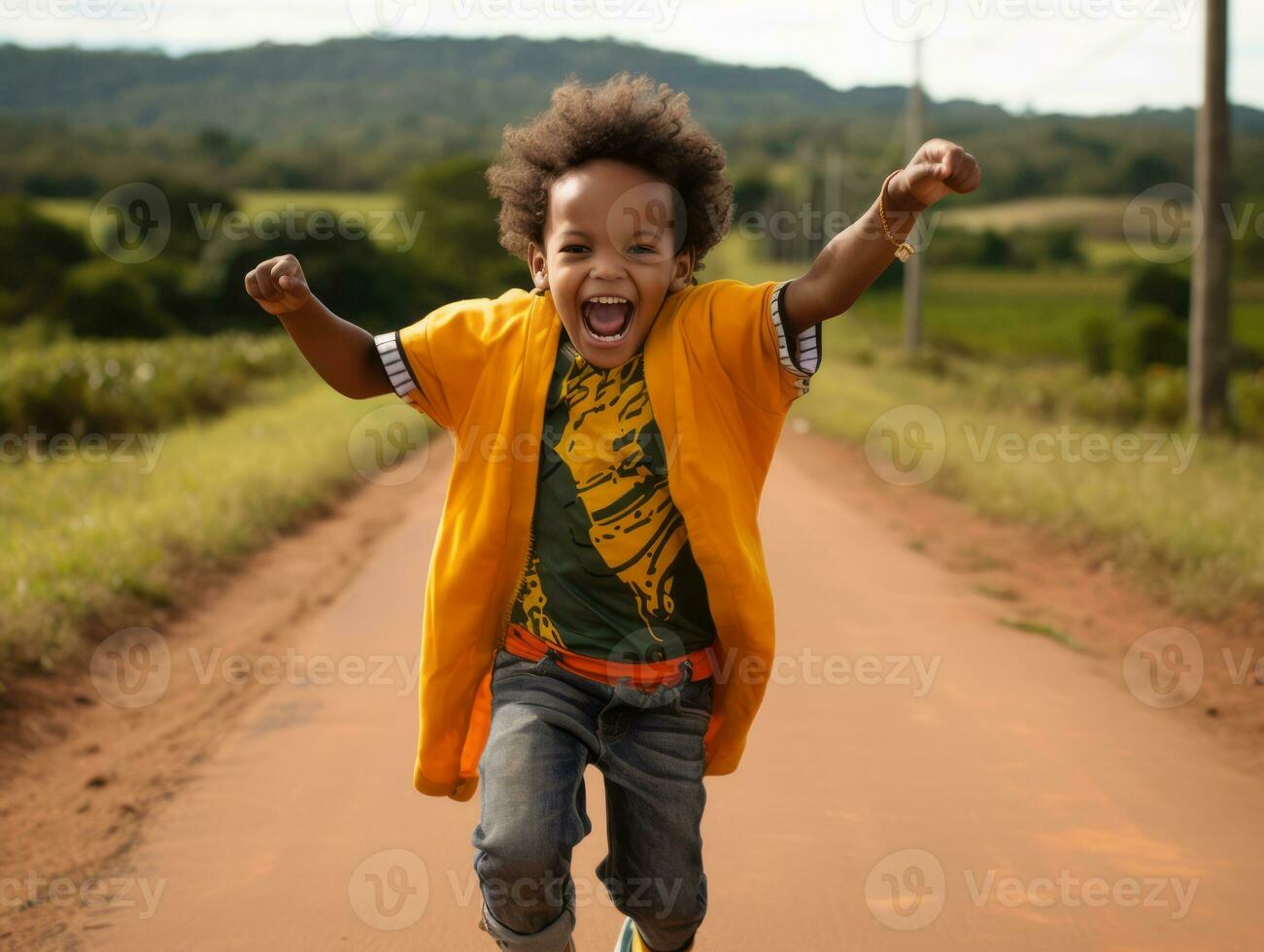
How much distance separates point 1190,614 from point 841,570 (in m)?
1.86

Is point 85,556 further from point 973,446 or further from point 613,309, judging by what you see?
point 973,446

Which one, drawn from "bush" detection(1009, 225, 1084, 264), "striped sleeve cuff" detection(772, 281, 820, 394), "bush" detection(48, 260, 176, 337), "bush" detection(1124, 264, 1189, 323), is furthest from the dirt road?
"bush" detection(1009, 225, 1084, 264)

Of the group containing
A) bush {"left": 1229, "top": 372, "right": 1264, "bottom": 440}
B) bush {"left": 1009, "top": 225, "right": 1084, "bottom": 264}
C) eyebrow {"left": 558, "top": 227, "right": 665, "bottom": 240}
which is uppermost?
bush {"left": 1009, "top": 225, "right": 1084, "bottom": 264}

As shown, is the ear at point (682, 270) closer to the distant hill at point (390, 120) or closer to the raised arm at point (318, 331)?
the raised arm at point (318, 331)

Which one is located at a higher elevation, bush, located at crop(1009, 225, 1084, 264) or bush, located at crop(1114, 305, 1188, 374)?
bush, located at crop(1009, 225, 1084, 264)

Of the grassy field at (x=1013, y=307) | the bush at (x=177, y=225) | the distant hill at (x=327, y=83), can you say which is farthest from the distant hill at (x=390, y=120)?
the bush at (x=177, y=225)

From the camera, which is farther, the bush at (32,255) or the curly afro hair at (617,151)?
the bush at (32,255)

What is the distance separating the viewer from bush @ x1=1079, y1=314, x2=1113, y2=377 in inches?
1281

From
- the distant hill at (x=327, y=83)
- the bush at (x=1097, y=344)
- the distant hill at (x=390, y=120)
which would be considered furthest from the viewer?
the distant hill at (x=327, y=83)

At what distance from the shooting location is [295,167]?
86.4 meters

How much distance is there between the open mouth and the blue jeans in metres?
0.67

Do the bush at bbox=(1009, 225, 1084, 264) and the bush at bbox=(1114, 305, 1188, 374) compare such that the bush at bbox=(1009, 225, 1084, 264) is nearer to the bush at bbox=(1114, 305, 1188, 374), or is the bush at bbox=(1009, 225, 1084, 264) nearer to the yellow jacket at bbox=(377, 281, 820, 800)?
the bush at bbox=(1114, 305, 1188, 374)

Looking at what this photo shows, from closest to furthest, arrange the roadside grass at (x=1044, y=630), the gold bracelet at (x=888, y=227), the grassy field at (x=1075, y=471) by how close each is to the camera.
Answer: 1. the gold bracelet at (x=888, y=227)
2. the roadside grass at (x=1044, y=630)
3. the grassy field at (x=1075, y=471)

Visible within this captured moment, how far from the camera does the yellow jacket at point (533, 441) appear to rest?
8.82 ft
